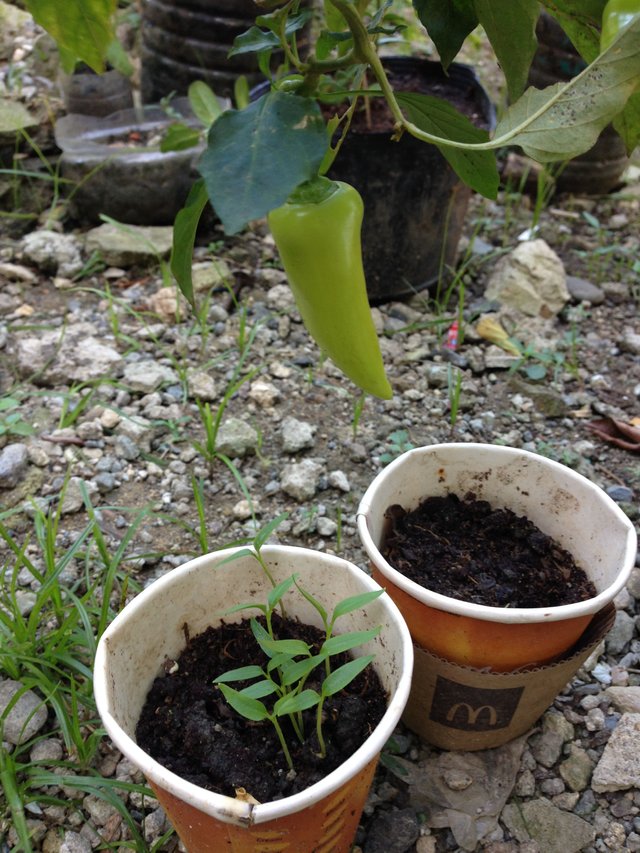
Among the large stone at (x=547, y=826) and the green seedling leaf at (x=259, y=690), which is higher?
the green seedling leaf at (x=259, y=690)

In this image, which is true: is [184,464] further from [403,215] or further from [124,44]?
[124,44]

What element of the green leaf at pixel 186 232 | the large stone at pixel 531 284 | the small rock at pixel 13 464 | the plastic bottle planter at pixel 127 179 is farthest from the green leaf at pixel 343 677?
the plastic bottle planter at pixel 127 179

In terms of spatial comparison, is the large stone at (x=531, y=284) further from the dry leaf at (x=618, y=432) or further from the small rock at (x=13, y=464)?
the small rock at (x=13, y=464)

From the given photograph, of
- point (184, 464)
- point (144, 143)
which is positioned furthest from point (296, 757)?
point (144, 143)

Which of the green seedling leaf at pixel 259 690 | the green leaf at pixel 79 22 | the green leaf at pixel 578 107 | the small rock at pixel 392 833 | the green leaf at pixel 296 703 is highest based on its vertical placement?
the green leaf at pixel 79 22

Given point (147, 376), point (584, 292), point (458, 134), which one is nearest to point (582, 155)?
point (584, 292)
